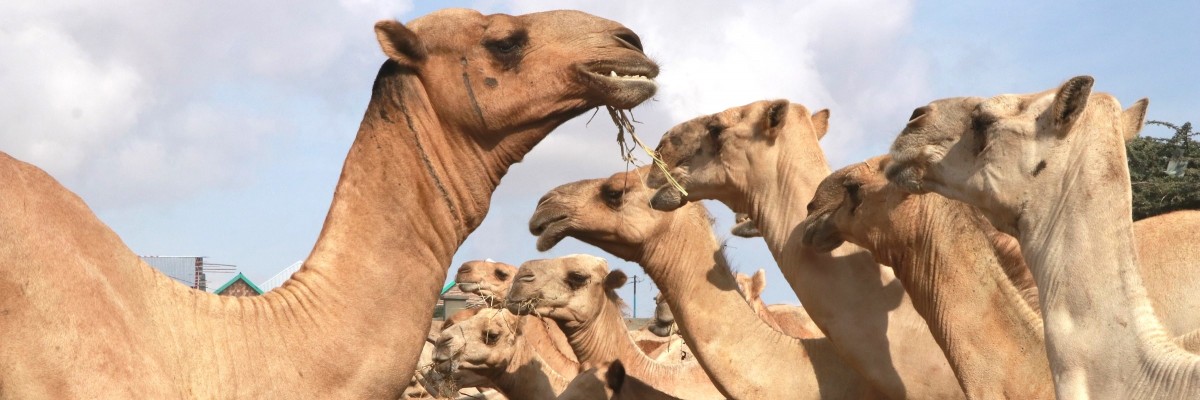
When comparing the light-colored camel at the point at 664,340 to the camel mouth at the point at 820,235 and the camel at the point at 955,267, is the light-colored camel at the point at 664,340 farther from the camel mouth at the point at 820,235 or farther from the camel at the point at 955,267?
the camel at the point at 955,267

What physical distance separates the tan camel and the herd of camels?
4.22ft

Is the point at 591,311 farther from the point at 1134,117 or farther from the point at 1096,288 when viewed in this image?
the point at 1096,288

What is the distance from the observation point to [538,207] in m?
9.53

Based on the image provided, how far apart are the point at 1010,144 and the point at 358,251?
2550 mm

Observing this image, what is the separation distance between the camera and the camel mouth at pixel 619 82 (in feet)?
17.3

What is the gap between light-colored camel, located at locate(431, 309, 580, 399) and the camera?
10.2m

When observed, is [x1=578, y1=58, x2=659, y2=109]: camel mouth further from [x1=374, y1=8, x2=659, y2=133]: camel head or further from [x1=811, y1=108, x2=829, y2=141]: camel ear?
[x1=811, y1=108, x2=829, y2=141]: camel ear

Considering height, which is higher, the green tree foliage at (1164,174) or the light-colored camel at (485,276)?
the green tree foliage at (1164,174)

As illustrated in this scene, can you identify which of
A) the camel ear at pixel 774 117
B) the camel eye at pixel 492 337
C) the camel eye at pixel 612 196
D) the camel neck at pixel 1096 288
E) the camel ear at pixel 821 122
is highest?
the camel ear at pixel 821 122

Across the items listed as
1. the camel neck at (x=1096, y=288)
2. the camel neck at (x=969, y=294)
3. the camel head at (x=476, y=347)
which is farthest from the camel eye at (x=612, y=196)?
the camel neck at (x=1096, y=288)

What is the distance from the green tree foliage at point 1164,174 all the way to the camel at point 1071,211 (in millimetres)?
9393

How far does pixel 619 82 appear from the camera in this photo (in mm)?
5277

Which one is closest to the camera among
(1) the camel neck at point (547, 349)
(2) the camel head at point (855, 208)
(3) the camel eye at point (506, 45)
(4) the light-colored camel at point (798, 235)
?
(3) the camel eye at point (506, 45)

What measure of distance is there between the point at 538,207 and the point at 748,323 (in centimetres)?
175
